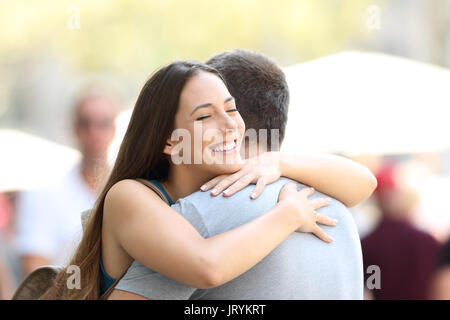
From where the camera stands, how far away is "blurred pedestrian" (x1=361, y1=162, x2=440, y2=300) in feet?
11.7

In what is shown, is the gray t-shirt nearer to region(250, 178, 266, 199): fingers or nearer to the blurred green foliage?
region(250, 178, 266, 199): fingers

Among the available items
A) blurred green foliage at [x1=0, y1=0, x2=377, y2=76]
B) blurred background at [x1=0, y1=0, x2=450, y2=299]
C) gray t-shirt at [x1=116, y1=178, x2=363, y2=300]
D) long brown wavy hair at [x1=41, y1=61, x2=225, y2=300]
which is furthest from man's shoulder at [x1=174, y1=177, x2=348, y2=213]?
blurred green foliage at [x1=0, y1=0, x2=377, y2=76]

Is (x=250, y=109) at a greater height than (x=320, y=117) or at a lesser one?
greater

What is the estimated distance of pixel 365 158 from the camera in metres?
4.67

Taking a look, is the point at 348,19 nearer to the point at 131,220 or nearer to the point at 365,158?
the point at 365,158

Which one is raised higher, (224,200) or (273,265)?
(224,200)

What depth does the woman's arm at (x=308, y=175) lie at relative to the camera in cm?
179

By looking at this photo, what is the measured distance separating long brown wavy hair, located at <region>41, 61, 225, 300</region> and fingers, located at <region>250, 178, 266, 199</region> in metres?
0.34

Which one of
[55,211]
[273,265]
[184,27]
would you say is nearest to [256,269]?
[273,265]

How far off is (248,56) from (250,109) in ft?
0.65

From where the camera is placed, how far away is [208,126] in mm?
1856

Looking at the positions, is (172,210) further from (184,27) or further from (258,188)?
(184,27)

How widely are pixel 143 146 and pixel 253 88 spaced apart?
449 millimetres
